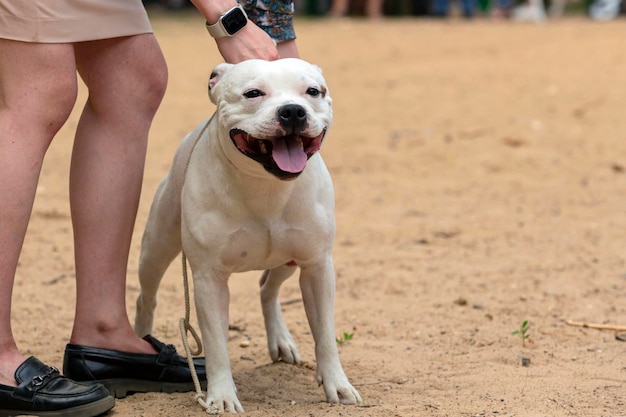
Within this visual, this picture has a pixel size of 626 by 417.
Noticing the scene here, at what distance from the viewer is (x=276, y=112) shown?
2.95 m

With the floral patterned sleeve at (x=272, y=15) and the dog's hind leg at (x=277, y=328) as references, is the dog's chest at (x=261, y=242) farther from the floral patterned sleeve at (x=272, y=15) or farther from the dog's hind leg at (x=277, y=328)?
the floral patterned sleeve at (x=272, y=15)

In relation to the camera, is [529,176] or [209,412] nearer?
[209,412]

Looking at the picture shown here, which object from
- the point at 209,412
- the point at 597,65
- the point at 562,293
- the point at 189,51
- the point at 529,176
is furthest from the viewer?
the point at 189,51

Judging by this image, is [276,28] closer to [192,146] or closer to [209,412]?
[192,146]

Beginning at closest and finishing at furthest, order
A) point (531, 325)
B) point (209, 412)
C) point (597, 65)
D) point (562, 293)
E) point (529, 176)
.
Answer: point (209, 412) < point (531, 325) < point (562, 293) < point (529, 176) < point (597, 65)

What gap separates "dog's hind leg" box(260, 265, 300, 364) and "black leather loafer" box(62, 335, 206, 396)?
376 millimetres

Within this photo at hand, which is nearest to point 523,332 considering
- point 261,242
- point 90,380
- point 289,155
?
point 261,242

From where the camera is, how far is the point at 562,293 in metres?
4.62

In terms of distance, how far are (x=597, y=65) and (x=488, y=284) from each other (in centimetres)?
591

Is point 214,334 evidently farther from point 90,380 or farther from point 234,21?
point 234,21

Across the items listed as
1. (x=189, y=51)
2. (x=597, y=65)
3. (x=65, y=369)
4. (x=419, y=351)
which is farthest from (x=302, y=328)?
(x=189, y=51)

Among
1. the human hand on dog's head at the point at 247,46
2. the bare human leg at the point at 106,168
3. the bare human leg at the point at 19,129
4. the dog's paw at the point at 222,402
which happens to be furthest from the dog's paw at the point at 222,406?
the human hand on dog's head at the point at 247,46

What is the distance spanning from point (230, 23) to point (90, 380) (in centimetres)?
126

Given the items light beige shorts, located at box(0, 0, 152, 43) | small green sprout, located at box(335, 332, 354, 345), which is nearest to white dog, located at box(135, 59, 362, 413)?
light beige shorts, located at box(0, 0, 152, 43)
